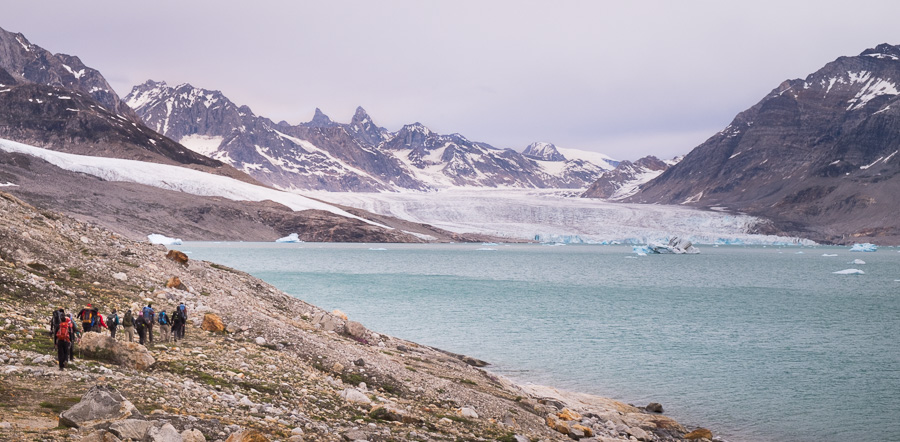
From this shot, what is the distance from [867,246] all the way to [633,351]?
183558mm

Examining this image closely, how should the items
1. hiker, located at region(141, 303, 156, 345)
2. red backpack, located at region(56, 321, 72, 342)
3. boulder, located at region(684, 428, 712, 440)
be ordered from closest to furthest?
red backpack, located at region(56, 321, 72, 342) → hiker, located at region(141, 303, 156, 345) → boulder, located at region(684, 428, 712, 440)

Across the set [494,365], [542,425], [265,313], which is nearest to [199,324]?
[265,313]

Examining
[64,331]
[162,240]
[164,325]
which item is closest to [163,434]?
[64,331]

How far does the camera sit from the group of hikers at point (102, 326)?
1702 centimetres

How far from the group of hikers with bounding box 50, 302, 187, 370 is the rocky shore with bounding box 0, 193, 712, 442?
46 cm

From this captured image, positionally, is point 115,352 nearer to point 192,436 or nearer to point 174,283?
point 192,436

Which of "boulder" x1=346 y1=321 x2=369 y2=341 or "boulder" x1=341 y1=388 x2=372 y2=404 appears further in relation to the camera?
"boulder" x1=346 y1=321 x2=369 y2=341

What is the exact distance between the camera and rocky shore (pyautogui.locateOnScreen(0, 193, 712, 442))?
14484mm

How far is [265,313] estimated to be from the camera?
105ft

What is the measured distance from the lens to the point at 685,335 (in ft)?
157

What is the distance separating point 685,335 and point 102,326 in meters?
38.2

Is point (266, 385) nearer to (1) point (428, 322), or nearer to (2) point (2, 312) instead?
(2) point (2, 312)

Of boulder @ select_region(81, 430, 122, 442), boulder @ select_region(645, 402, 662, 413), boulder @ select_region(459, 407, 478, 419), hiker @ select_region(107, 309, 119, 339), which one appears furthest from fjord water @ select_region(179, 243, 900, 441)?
boulder @ select_region(81, 430, 122, 442)

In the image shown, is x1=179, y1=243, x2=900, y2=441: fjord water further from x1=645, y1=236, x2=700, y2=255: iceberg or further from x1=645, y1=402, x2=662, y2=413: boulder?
x1=645, y1=236, x2=700, y2=255: iceberg
